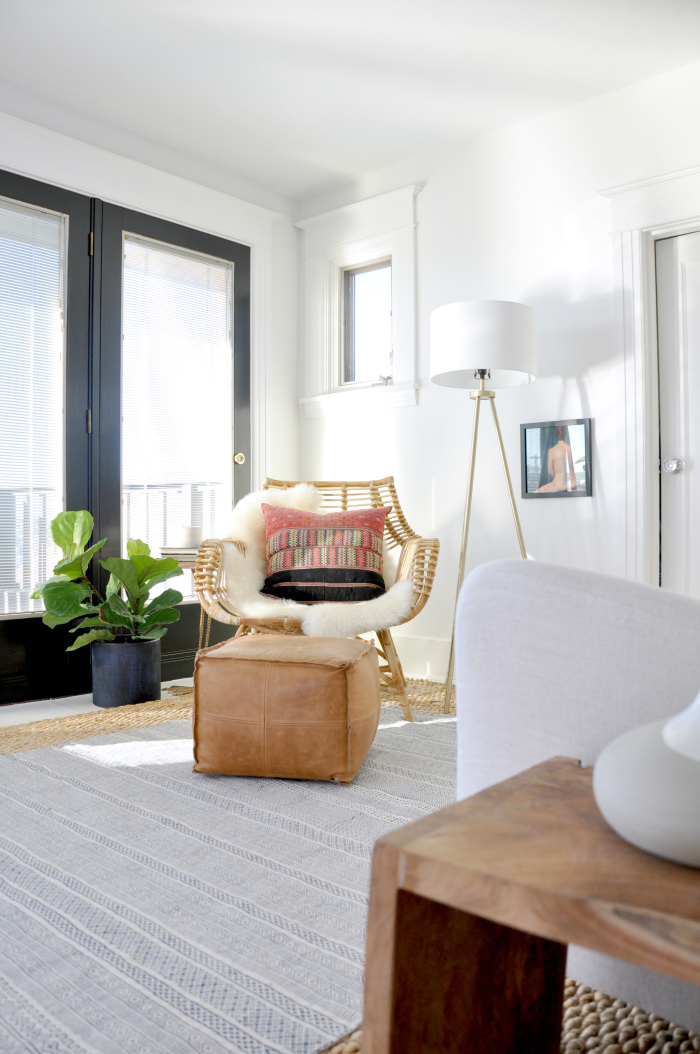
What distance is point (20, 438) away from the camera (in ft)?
10.5

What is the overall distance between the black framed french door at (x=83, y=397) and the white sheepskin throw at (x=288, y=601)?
2.26 feet

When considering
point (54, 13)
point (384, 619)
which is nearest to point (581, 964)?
point (384, 619)

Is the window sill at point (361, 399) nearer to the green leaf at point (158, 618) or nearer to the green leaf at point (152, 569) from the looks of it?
the green leaf at point (152, 569)

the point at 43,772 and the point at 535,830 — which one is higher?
the point at 535,830

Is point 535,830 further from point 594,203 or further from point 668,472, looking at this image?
point 594,203

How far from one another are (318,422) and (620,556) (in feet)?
5.96

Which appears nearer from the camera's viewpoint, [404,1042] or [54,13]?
[404,1042]

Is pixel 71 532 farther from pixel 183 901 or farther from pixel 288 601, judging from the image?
pixel 183 901

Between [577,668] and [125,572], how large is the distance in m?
2.54

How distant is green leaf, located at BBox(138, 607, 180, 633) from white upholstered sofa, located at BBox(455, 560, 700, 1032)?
250 cm

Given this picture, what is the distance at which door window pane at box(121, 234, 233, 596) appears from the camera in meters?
3.59

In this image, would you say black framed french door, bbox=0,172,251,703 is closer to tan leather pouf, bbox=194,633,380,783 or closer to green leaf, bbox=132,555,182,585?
green leaf, bbox=132,555,182,585

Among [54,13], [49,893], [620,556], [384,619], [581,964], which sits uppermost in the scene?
[54,13]

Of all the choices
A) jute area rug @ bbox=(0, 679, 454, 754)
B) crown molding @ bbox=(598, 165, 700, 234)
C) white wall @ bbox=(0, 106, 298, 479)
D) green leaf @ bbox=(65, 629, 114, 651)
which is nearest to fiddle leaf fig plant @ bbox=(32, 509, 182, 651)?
green leaf @ bbox=(65, 629, 114, 651)
